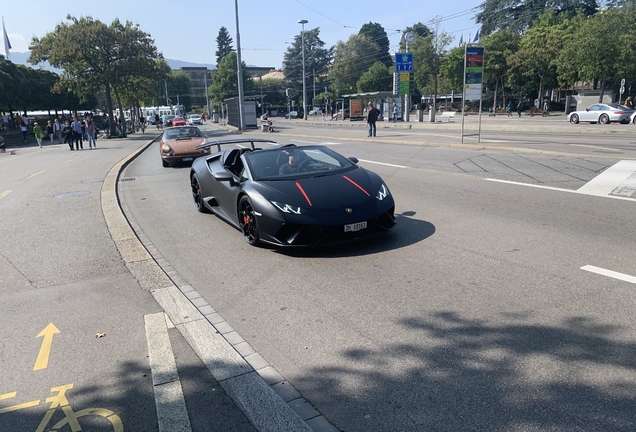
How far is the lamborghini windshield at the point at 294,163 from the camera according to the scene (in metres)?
6.95

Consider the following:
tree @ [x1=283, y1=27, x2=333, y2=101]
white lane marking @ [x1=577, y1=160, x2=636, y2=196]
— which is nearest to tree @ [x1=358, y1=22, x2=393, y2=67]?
tree @ [x1=283, y1=27, x2=333, y2=101]

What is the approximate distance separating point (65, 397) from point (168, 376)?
2.25ft

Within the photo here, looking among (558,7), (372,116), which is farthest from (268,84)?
A: (372,116)

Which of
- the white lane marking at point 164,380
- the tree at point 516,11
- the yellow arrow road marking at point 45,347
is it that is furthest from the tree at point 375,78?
the yellow arrow road marking at point 45,347

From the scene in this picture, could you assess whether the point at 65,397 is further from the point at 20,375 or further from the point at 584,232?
the point at 584,232

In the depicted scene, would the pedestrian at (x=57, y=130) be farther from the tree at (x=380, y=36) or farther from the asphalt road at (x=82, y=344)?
the tree at (x=380, y=36)

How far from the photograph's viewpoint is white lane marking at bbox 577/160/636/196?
30.5 feet

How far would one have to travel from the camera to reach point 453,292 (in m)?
4.77

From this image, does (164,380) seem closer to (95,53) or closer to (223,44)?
(95,53)

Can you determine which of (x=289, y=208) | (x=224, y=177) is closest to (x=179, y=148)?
(x=224, y=177)

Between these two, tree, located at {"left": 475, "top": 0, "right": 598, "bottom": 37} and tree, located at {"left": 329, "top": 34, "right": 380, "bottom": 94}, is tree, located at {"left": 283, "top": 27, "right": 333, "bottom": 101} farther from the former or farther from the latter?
tree, located at {"left": 475, "top": 0, "right": 598, "bottom": 37}

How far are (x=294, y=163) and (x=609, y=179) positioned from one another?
7192 millimetres

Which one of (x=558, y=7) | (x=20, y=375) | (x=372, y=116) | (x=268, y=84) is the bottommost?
(x=20, y=375)

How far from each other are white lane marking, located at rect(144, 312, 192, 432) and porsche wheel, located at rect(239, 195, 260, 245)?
6.93 ft
